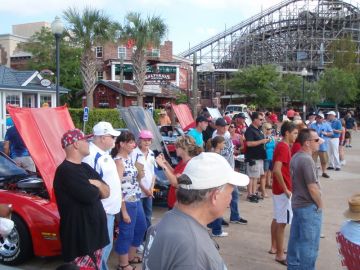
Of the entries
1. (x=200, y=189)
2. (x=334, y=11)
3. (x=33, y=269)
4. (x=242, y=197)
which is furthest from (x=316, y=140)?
(x=334, y=11)

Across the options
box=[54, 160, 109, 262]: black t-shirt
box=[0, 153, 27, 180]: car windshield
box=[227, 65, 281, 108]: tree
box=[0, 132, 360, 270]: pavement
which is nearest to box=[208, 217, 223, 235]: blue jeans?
box=[0, 132, 360, 270]: pavement

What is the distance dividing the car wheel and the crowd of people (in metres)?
1.03

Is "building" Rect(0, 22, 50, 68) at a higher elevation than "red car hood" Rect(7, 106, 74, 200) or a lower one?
higher

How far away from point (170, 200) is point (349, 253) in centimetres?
247

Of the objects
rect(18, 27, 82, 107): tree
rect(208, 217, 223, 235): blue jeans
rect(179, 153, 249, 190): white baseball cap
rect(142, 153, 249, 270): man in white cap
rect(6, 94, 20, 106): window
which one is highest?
rect(18, 27, 82, 107): tree

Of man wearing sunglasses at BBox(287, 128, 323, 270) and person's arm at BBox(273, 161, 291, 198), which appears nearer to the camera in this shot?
man wearing sunglasses at BBox(287, 128, 323, 270)

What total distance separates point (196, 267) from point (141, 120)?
625 cm

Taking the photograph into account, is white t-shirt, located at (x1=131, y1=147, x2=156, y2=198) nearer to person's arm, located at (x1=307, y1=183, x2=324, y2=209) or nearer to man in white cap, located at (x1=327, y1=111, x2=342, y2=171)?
person's arm, located at (x1=307, y1=183, x2=324, y2=209)

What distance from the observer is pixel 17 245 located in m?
5.08

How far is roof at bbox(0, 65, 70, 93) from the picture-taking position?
2084 centimetres

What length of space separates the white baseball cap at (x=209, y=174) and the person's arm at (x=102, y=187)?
179 centimetres

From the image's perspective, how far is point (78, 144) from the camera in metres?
3.70

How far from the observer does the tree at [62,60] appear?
40688 millimetres

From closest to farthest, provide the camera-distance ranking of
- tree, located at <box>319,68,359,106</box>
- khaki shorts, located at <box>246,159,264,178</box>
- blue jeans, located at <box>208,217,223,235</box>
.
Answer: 1. blue jeans, located at <box>208,217,223,235</box>
2. khaki shorts, located at <box>246,159,264,178</box>
3. tree, located at <box>319,68,359,106</box>
